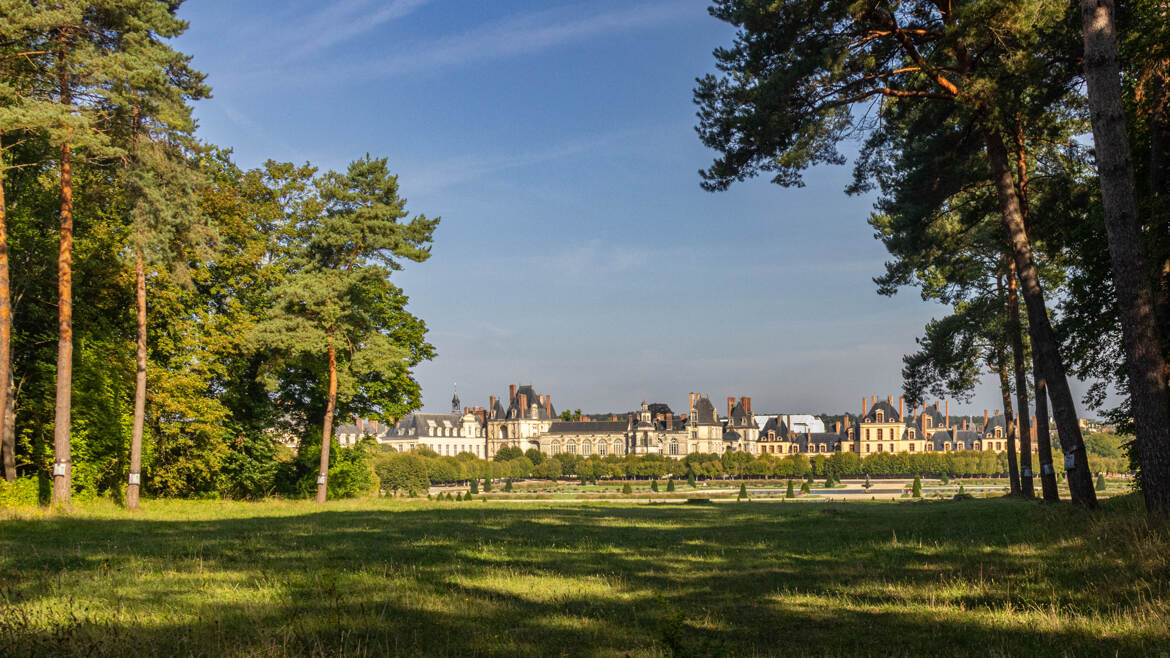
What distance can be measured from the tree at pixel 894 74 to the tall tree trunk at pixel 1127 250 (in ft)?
10.5

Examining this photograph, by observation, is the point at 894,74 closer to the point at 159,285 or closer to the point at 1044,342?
the point at 1044,342

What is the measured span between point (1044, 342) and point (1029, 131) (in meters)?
7.50

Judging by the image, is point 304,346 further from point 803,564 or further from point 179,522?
point 803,564

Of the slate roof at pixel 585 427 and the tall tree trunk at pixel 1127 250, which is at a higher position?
the tall tree trunk at pixel 1127 250

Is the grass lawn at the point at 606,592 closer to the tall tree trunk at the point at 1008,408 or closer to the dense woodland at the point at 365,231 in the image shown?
the dense woodland at the point at 365,231

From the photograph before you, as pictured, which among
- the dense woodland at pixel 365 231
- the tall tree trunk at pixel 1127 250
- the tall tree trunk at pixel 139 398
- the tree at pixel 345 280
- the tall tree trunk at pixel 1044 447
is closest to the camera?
the tall tree trunk at pixel 1127 250

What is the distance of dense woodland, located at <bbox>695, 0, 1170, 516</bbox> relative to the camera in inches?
448

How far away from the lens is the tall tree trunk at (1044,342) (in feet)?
51.6

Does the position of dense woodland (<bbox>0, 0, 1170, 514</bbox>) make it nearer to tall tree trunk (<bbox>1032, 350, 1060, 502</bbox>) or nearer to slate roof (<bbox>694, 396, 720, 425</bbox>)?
tall tree trunk (<bbox>1032, 350, 1060, 502</bbox>)

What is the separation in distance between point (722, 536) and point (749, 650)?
8.50 m

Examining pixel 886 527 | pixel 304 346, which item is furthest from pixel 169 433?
pixel 886 527

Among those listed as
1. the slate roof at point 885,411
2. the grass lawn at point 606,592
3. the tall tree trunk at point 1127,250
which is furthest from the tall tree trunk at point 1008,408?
the slate roof at point 885,411

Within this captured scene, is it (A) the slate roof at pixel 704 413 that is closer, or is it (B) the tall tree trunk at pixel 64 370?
(B) the tall tree trunk at pixel 64 370

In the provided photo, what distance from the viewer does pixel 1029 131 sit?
20.6 meters
